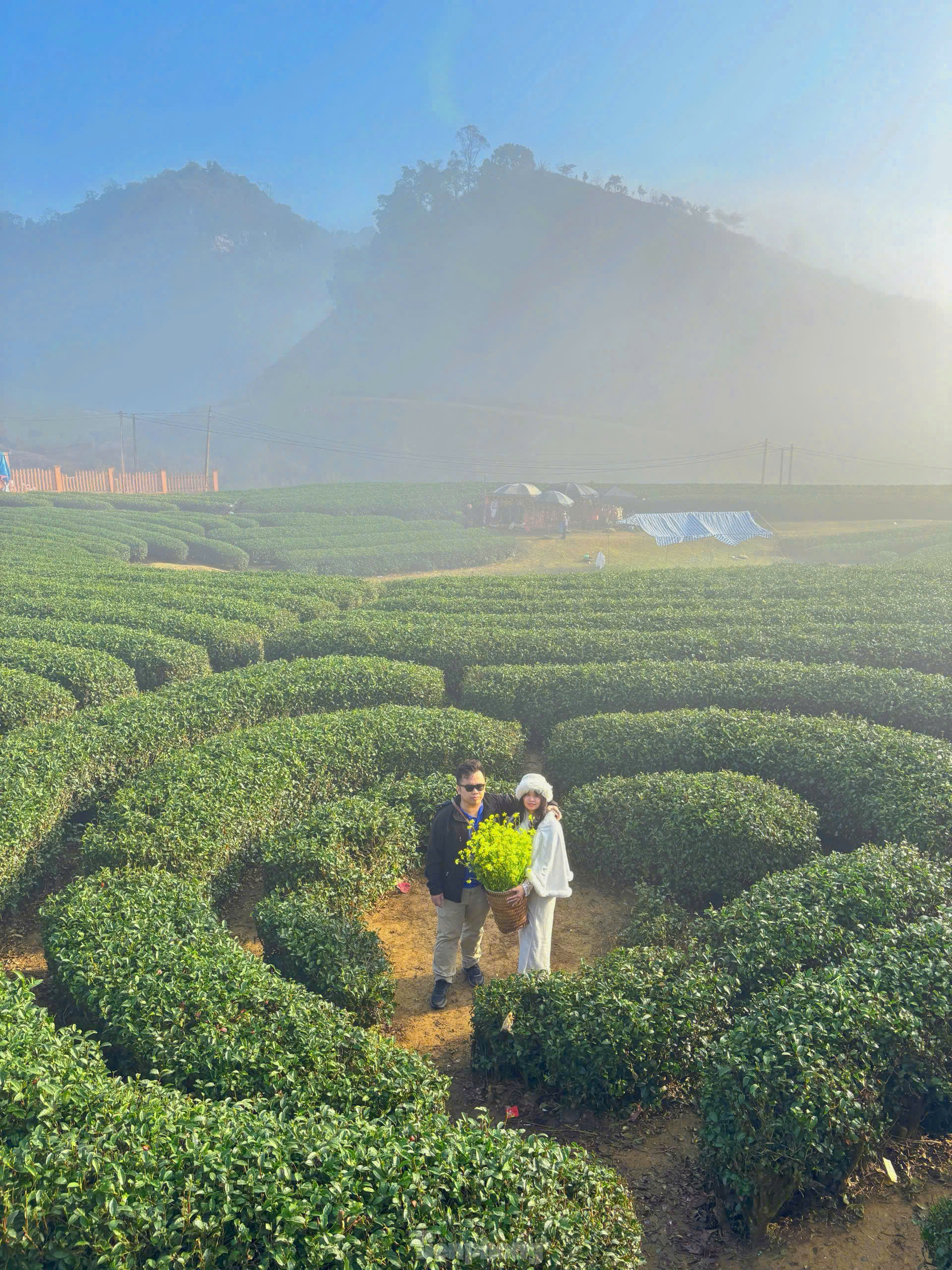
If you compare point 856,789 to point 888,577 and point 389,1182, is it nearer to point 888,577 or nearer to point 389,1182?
point 389,1182

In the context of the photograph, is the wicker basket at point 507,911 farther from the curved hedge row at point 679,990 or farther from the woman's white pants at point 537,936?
the curved hedge row at point 679,990

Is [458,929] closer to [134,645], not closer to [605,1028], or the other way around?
[605,1028]

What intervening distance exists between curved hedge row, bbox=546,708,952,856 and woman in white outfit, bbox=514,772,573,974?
16.1 ft

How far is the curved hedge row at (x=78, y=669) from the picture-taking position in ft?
52.9

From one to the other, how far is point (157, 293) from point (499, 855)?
197056mm

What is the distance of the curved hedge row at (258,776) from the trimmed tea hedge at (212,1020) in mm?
1906

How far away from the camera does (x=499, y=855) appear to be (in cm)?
764

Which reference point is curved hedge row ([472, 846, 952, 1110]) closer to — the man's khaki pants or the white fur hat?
the man's khaki pants

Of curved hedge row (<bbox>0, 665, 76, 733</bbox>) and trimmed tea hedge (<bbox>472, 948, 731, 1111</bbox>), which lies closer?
trimmed tea hedge (<bbox>472, 948, 731, 1111</bbox>)

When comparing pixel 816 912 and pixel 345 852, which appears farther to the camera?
pixel 345 852

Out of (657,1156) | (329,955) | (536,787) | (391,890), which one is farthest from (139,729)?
(657,1156)

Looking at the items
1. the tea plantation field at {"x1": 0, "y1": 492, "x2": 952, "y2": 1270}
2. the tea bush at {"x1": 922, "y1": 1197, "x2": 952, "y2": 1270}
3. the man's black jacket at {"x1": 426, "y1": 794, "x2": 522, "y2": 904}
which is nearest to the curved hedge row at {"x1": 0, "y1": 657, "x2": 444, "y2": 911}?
the tea plantation field at {"x1": 0, "y1": 492, "x2": 952, "y2": 1270}

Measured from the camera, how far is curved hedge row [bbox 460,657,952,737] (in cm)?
1521

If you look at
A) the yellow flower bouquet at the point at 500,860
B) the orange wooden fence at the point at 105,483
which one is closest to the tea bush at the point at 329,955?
the yellow flower bouquet at the point at 500,860
